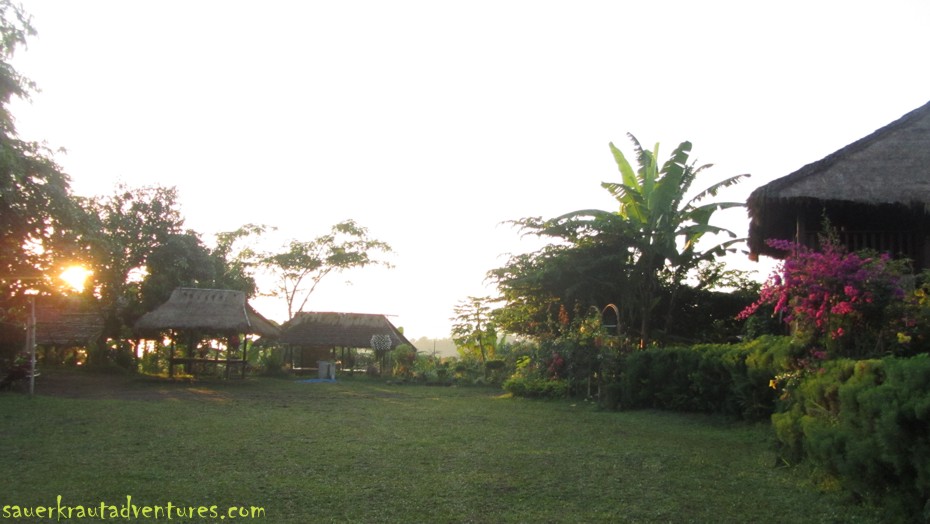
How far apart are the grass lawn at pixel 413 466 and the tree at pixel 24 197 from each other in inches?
248

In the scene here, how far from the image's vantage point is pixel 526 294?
21609mm

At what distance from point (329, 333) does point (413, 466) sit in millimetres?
25698

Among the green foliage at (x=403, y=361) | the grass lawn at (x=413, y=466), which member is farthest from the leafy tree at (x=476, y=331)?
the grass lawn at (x=413, y=466)

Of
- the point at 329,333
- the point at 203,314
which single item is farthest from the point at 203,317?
the point at 329,333

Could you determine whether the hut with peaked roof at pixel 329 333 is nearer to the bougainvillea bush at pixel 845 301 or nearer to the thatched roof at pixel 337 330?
the thatched roof at pixel 337 330

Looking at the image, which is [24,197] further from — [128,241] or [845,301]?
[845,301]

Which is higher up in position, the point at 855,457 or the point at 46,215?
the point at 46,215

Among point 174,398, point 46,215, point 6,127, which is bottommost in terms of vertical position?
point 174,398

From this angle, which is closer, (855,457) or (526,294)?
(855,457)

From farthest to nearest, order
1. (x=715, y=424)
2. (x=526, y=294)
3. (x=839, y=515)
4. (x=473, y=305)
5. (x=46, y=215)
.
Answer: (x=473, y=305) < (x=526, y=294) < (x=46, y=215) < (x=715, y=424) < (x=839, y=515)

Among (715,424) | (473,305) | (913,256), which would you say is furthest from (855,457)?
(473,305)

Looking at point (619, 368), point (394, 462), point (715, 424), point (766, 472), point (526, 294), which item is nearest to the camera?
point (766, 472)

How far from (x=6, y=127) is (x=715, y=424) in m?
15.4

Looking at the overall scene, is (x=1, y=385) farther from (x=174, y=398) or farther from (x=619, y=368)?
(x=619, y=368)
